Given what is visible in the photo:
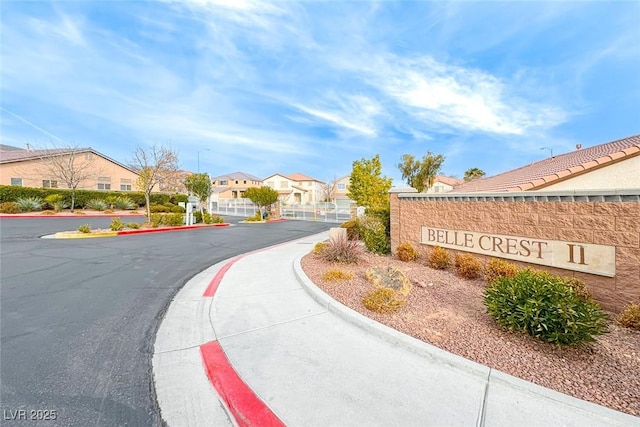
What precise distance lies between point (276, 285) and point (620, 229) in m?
6.34

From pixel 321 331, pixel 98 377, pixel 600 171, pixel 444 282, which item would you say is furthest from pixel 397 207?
pixel 98 377

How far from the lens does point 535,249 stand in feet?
18.9

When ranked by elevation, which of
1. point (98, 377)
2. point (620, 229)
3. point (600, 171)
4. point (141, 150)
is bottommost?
point (98, 377)

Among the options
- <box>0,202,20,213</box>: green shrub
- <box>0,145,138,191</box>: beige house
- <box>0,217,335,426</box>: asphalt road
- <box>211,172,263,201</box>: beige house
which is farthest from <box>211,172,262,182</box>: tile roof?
<box>0,217,335,426</box>: asphalt road

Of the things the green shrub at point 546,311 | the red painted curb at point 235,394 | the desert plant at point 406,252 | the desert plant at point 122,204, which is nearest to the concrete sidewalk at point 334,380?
the red painted curb at point 235,394

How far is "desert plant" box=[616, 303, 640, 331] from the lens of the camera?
12.7 feet

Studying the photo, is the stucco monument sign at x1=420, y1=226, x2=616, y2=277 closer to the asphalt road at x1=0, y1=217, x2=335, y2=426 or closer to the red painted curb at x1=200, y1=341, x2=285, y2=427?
the red painted curb at x1=200, y1=341, x2=285, y2=427

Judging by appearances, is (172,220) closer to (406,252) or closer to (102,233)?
(102,233)

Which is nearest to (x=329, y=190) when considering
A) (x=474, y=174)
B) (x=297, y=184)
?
(x=297, y=184)

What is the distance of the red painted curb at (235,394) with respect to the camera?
2.40 metres

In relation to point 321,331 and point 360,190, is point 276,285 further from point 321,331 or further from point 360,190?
point 360,190

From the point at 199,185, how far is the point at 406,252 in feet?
67.5

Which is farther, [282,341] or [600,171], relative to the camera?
[600,171]

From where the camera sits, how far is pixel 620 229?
4.63 m
